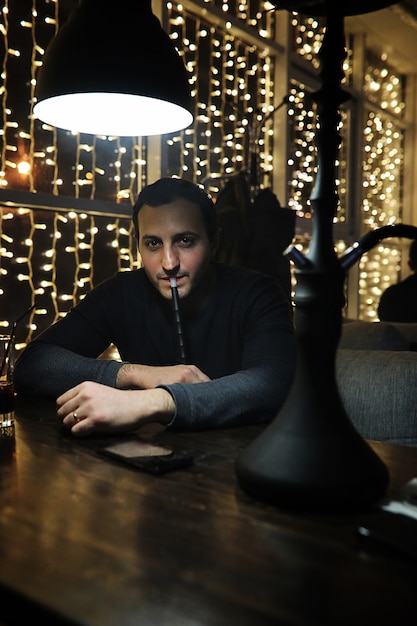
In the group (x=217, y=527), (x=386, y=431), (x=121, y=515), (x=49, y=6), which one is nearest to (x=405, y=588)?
(x=217, y=527)

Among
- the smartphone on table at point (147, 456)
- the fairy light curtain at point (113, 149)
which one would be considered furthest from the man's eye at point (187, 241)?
the smartphone on table at point (147, 456)

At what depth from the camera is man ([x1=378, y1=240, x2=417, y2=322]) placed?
386 centimetres

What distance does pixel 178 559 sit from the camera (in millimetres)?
596

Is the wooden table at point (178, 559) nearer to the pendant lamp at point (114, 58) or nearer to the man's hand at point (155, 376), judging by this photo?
the man's hand at point (155, 376)

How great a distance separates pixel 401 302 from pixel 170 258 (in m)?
2.54

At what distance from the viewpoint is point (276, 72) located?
13.3 feet

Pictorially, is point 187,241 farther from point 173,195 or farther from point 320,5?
point 320,5

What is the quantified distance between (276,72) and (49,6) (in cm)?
185

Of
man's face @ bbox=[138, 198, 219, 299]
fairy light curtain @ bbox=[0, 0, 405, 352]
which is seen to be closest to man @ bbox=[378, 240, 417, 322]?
fairy light curtain @ bbox=[0, 0, 405, 352]

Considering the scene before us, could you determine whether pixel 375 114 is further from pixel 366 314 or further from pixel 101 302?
pixel 101 302

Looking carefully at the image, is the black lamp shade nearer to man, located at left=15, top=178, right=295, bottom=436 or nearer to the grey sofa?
man, located at left=15, top=178, right=295, bottom=436

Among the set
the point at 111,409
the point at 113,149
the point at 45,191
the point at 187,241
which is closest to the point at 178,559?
the point at 111,409

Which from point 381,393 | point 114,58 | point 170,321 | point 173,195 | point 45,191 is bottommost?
point 381,393

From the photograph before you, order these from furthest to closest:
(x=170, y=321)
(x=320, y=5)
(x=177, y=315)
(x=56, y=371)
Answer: (x=170, y=321)
(x=177, y=315)
(x=56, y=371)
(x=320, y=5)
